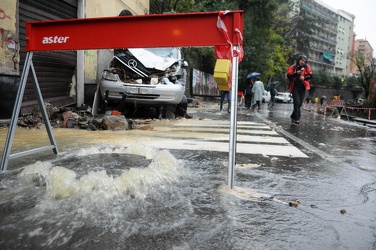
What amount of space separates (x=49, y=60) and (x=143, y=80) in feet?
8.53

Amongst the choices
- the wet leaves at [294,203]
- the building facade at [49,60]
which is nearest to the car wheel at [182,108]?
the building facade at [49,60]

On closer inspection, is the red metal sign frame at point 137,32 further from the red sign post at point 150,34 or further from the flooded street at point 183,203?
the flooded street at point 183,203

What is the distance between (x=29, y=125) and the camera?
21.0ft

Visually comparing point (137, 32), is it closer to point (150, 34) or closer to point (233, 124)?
point (150, 34)

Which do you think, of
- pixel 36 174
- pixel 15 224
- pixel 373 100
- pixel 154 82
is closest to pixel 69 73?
pixel 154 82

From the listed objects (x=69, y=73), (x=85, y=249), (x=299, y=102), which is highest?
(x=69, y=73)

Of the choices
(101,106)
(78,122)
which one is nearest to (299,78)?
(101,106)

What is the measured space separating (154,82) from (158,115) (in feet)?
3.91

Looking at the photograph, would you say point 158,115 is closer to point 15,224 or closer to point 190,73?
point 15,224

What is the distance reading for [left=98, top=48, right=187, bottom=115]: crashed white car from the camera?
8445mm

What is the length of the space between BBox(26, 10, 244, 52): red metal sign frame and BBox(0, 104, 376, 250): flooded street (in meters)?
1.14

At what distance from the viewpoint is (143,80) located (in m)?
8.89

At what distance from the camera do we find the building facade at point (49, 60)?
6.75 m

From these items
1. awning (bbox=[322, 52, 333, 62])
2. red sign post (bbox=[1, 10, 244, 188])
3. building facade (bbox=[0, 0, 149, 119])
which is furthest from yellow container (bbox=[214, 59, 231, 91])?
awning (bbox=[322, 52, 333, 62])
